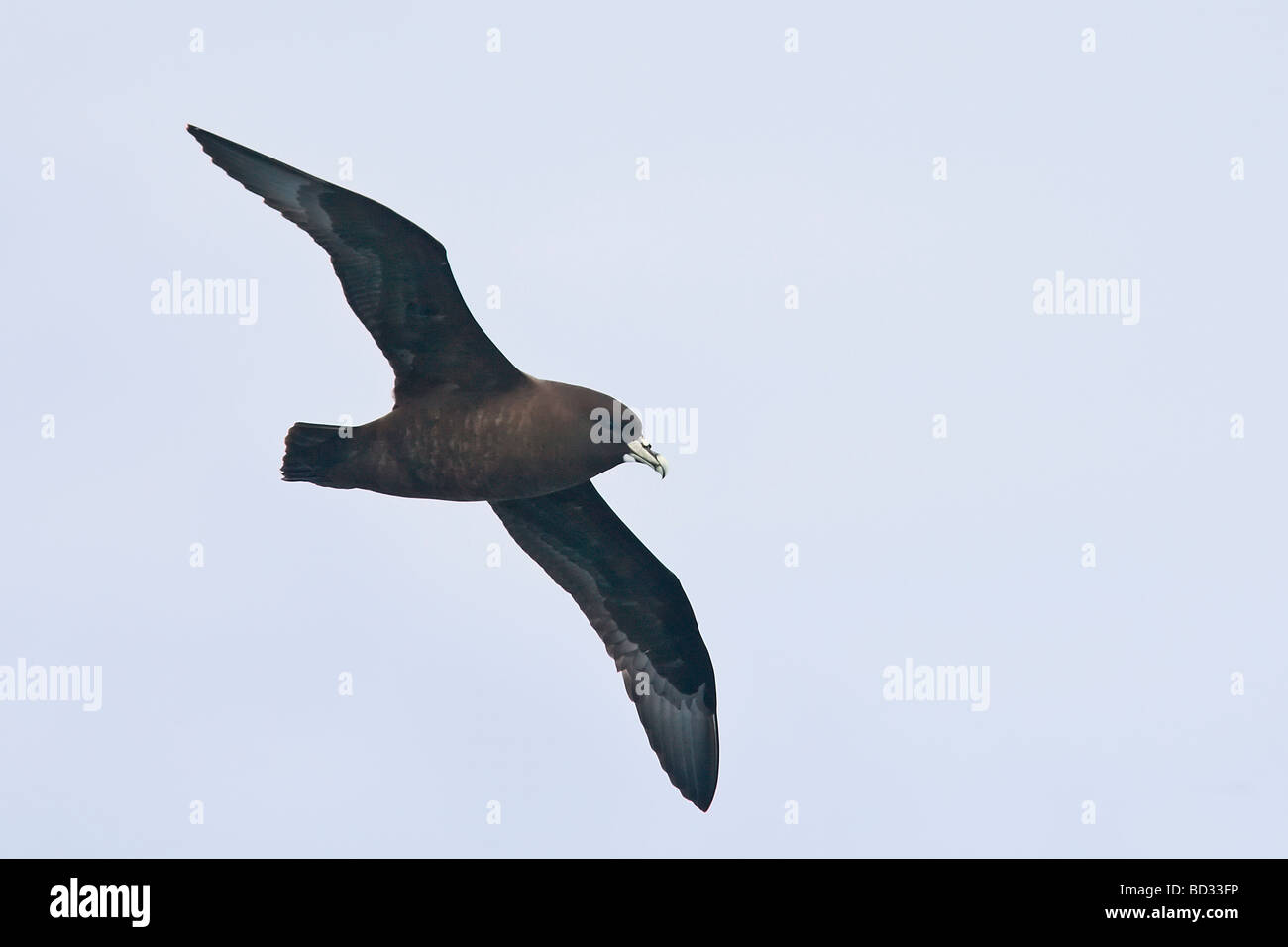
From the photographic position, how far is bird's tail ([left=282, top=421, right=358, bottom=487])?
16.5 m

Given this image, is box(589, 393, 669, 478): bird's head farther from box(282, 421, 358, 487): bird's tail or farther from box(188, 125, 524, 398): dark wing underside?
box(282, 421, 358, 487): bird's tail

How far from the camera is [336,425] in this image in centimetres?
1666

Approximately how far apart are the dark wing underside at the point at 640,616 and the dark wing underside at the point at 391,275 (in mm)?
2144

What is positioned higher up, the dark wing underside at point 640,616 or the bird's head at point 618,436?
the bird's head at point 618,436

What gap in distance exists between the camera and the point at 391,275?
16.4 metres

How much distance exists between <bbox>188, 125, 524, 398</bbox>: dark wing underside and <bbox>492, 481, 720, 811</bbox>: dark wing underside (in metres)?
2.14

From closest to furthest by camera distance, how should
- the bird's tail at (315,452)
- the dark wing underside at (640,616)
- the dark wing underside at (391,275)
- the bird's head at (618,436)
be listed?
the dark wing underside at (391,275)
the bird's head at (618,436)
the bird's tail at (315,452)
the dark wing underside at (640,616)

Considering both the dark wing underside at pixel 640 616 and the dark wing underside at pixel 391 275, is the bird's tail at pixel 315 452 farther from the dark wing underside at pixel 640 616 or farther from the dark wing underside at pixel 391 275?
the dark wing underside at pixel 640 616

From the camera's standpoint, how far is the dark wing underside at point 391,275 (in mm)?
16031

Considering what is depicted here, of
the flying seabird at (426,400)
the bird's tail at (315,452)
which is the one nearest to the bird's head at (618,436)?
the flying seabird at (426,400)

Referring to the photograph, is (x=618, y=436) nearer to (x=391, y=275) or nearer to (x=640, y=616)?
(x=391, y=275)

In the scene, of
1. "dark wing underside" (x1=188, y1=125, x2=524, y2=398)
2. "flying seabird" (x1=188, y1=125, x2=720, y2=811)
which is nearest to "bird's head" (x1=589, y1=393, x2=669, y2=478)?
"flying seabird" (x1=188, y1=125, x2=720, y2=811)
